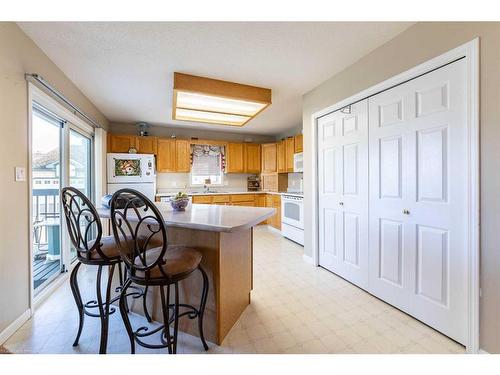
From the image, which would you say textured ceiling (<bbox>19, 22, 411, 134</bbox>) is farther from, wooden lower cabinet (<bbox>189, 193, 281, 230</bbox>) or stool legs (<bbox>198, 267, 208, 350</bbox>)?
wooden lower cabinet (<bbox>189, 193, 281, 230</bbox>)

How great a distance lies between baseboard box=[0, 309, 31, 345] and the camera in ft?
5.14

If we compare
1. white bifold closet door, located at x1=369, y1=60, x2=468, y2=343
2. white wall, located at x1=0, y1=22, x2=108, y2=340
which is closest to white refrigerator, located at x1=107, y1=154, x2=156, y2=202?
white wall, located at x1=0, y1=22, x2=108, y2=340

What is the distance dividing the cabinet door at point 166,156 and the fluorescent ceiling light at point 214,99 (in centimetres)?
174

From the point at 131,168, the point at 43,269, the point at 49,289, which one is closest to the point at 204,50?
the point at 49,289

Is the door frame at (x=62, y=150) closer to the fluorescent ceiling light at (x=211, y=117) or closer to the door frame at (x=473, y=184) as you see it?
the fluorescent ceiling light at (x=211, y=117)

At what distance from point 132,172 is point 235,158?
7.81ft

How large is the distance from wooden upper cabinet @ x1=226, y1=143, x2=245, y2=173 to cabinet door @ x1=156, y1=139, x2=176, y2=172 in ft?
4.29

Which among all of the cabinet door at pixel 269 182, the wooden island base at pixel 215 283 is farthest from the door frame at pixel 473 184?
the cabinet door at pixel 269 182

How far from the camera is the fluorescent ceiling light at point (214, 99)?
101 inches

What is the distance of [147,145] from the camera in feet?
16.2

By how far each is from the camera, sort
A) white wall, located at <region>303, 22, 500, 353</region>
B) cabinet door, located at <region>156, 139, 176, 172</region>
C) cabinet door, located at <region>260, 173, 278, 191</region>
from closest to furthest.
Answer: white wall, located at <region>303, 22, 500, 353</region>
cabinet door, located at <region>156, 139, 176, 172</region>
cabinet door, located at <region>260, 173, 278, 191</region>
